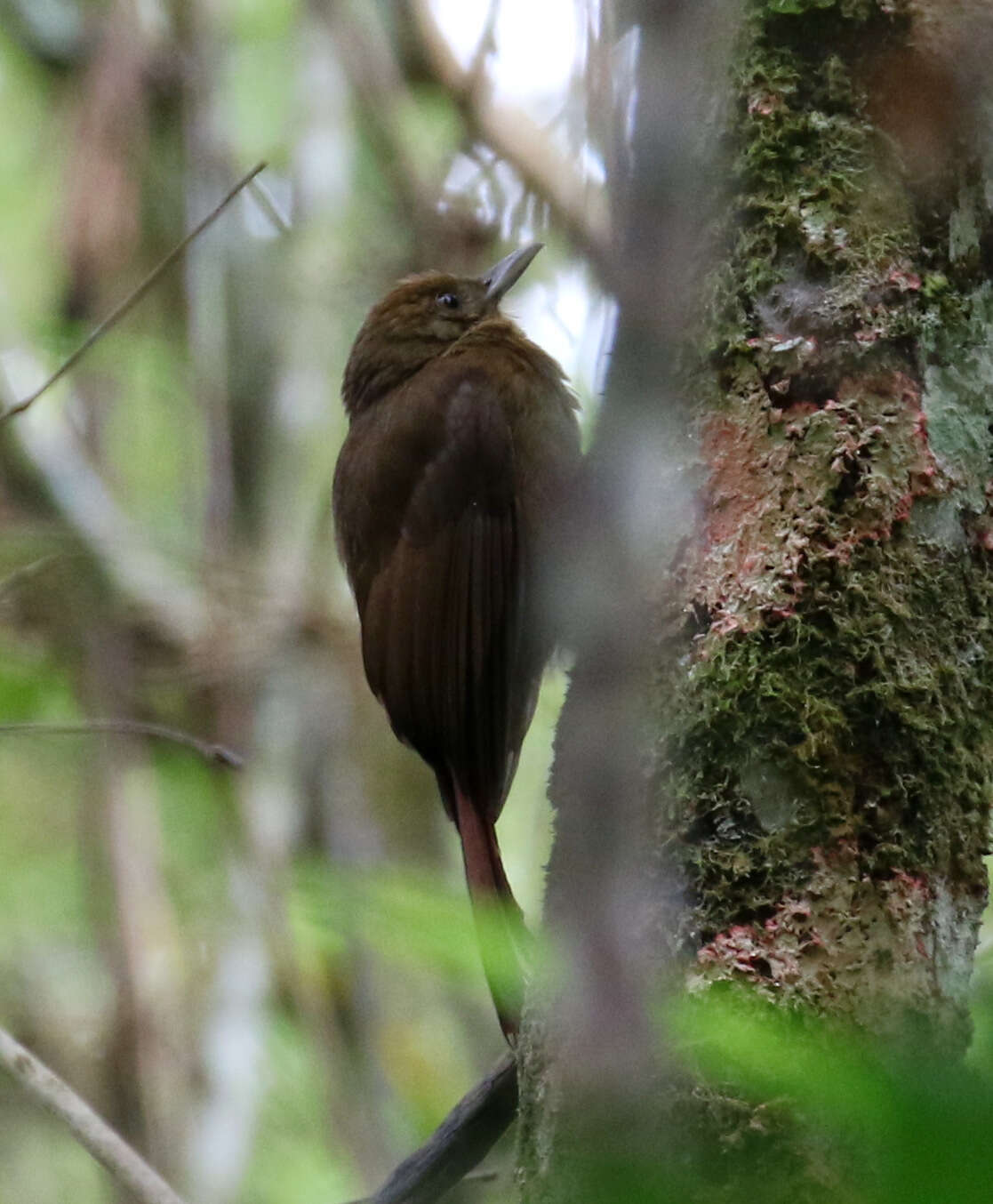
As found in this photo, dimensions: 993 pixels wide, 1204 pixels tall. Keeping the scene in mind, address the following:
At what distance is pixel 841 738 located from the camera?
148 centimetres


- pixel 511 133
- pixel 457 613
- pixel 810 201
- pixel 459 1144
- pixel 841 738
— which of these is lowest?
pixel 459 1144

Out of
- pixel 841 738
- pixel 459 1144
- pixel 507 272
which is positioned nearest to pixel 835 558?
pixel 841 738

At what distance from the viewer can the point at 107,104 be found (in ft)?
15.6

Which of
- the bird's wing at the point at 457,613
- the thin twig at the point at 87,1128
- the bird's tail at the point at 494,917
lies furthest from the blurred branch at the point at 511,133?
the thin twig at the point at 87,1128

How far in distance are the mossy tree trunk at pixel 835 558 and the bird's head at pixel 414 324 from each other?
1.99 meters

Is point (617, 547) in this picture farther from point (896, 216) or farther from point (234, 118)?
point (234, 118)

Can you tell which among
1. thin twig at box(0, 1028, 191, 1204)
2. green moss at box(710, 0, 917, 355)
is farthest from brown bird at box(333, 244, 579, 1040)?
green moss at box(710, 0, 917, 355)

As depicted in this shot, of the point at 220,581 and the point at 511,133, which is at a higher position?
the point at 511,133

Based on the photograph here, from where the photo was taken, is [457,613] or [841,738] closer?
[841,738]

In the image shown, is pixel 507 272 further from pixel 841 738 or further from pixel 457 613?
pixel 841 738

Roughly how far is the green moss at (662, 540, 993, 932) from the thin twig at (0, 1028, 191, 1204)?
1.08m

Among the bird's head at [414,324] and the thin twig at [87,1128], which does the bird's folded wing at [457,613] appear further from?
the thin twig at [87,1128]

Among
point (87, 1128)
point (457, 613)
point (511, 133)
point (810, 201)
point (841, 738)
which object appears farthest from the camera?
point (511, 133)

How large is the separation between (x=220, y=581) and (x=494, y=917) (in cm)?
324
